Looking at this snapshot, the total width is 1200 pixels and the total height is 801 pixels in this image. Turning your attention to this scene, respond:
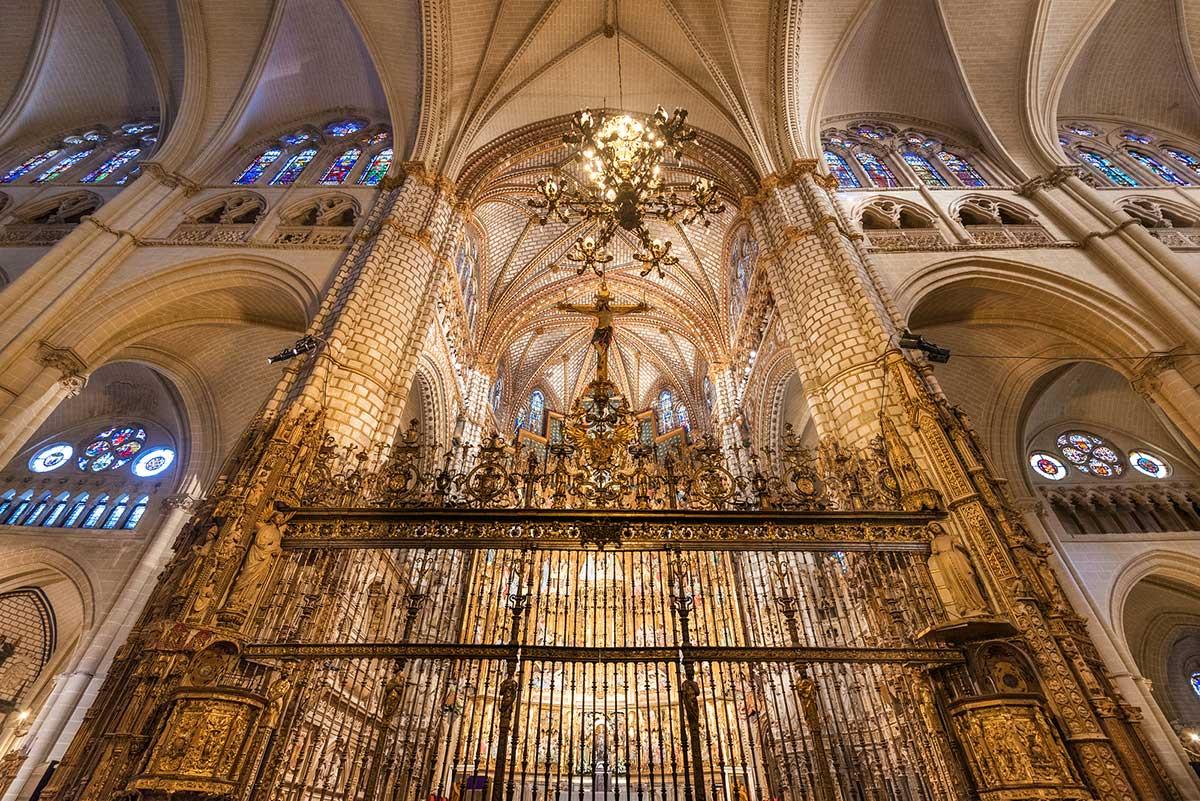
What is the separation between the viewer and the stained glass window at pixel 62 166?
13.5m

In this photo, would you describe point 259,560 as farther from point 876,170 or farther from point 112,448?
point 876,170

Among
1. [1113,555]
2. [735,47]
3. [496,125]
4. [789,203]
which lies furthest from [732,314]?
[1113,555]

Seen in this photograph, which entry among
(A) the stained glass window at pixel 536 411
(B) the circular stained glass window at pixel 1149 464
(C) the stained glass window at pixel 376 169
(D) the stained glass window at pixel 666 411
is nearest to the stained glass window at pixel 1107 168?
(B) the circular stained glass window at pixel 1149 464

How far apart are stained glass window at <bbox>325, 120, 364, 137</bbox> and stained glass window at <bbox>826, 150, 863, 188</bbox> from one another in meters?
13.4

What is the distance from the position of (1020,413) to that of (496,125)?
15.0 m

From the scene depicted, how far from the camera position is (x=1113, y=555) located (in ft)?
39.3

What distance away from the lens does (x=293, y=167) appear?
14.6m

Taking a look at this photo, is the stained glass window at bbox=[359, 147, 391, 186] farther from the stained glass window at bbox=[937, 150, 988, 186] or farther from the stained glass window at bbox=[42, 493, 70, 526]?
the stained glass window at bbox=[937, 150, 988, 186]

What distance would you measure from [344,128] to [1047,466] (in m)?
21.6

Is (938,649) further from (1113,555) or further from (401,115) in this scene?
(401,115)

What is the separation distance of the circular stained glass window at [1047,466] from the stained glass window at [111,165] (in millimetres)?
24506

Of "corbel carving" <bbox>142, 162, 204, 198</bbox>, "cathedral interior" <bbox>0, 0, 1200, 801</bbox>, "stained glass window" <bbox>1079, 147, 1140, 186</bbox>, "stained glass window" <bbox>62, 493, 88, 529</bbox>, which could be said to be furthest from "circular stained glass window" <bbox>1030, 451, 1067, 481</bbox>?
"stained glass window" <bbox>62, 493, 88, 529</bbox>

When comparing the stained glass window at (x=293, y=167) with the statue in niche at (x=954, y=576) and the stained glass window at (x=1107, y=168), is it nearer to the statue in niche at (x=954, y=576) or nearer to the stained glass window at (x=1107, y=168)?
the statue in niche at (x=954, y=576)

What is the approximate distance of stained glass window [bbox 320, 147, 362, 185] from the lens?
14047 mm
